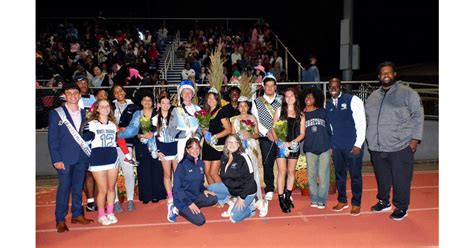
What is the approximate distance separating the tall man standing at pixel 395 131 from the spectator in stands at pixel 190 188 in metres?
2.30

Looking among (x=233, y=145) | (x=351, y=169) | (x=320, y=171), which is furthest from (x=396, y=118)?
(x=233, y=145)

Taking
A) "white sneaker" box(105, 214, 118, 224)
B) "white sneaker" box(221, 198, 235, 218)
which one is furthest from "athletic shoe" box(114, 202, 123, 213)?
"white sneaker" box(221, 198, 235, 218)

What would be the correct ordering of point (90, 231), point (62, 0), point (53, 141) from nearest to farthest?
point (53, 141) → point (90, 231) → point (62, 0)

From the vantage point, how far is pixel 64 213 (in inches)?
248

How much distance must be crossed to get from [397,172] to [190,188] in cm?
268

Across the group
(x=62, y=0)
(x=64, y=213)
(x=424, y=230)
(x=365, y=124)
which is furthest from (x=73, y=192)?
(x=62, y=0)

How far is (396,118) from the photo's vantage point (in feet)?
21.1

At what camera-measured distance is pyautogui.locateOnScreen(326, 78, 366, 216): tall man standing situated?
676 centimetres

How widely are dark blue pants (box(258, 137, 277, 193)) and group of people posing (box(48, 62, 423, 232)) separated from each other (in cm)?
2

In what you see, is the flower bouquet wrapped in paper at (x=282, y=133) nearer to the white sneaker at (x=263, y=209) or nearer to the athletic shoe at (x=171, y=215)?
the white sneaker at (x=263, y=209)

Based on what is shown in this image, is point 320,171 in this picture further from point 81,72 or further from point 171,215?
point 81,72

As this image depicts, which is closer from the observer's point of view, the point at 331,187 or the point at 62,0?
the point at 331,187
